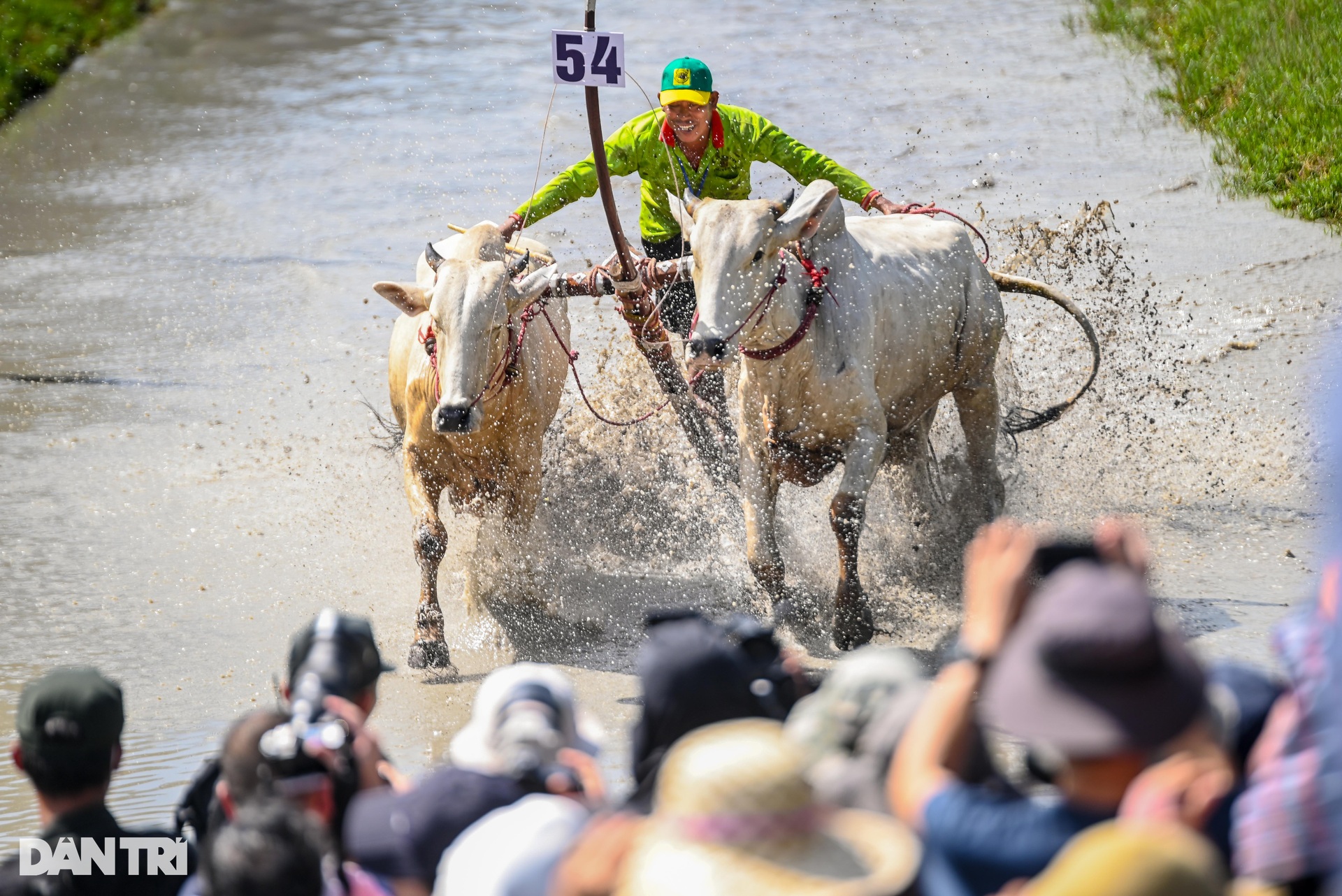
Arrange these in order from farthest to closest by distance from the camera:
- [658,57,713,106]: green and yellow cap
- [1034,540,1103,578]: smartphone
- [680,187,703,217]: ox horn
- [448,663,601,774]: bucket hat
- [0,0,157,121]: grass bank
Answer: [0,0,157,121]: grass bank → [658,57,713,106]: green and yellow cap → [680,187,703,217]: ox horn → [448,663,601,774]: bucket hat → [1034,540,1103,578]: smartphone

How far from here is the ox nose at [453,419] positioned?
5.96 meters

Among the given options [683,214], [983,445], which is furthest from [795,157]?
[983,445]

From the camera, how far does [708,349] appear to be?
579cm

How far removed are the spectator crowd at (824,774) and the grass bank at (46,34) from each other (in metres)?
15.6

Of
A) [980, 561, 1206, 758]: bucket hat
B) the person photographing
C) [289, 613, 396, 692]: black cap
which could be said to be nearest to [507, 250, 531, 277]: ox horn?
the person photographing

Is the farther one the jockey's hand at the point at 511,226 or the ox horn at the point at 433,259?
the jockey's hand at the point at 511,226

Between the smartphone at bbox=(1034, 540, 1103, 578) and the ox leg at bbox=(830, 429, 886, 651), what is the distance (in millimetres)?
3700

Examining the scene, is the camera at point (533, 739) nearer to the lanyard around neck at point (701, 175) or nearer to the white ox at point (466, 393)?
the white ox at point (466, 393)

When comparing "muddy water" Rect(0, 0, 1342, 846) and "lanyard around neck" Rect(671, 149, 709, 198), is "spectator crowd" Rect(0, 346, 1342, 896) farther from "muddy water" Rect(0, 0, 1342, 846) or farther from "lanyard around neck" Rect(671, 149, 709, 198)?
"lanyard around neck" Rect(671, 149, 709, 198)

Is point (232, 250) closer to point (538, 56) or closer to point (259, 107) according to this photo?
point (259, 107)

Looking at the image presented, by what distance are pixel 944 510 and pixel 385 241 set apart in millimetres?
6958

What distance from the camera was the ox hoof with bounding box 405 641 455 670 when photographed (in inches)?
252

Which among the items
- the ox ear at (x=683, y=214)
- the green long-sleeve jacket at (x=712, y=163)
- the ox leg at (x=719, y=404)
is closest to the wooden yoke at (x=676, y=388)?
the ox leg at (x=719, y=404)

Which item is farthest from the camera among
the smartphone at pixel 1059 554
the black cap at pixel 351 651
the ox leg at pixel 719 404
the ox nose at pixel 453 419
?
the ox leg at pixel 719 404
